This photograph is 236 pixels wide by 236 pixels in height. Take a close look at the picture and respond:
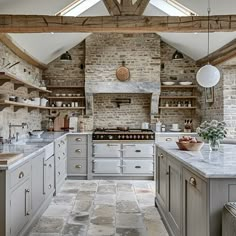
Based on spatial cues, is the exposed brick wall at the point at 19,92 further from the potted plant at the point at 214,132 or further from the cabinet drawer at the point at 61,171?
the potted plant at the point at 214,132

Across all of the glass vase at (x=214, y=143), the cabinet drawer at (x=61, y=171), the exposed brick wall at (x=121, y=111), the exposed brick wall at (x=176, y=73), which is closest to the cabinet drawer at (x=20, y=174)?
the glass vase at (x=214, y=143)

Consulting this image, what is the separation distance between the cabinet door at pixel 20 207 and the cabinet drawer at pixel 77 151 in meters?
3.47

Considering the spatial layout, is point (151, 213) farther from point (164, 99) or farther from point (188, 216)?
point (164, 99)

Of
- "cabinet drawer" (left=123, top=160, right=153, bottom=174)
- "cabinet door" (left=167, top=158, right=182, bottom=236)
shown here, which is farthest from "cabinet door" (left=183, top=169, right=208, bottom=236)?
"cabinet drawer" (left=123, top=160, right=153, bottom=174)

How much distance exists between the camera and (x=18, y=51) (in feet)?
19.2

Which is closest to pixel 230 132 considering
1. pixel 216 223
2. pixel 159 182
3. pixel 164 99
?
pixel 164 99

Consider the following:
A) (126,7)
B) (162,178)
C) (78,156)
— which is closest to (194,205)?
(162,178)

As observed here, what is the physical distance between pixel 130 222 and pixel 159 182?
2.44 feet

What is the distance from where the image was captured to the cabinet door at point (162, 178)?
416 centimetres

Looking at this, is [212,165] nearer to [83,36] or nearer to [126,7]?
[126,7]

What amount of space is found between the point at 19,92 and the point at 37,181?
2.63 meters

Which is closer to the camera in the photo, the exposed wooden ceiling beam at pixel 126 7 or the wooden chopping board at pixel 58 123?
the exposed wooden ceiling beam at pixel 126 7

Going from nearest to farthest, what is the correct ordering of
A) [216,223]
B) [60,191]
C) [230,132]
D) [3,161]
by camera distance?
[216,223]
[3,161]
[60,191]
[230,132]

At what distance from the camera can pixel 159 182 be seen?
4719 mm
